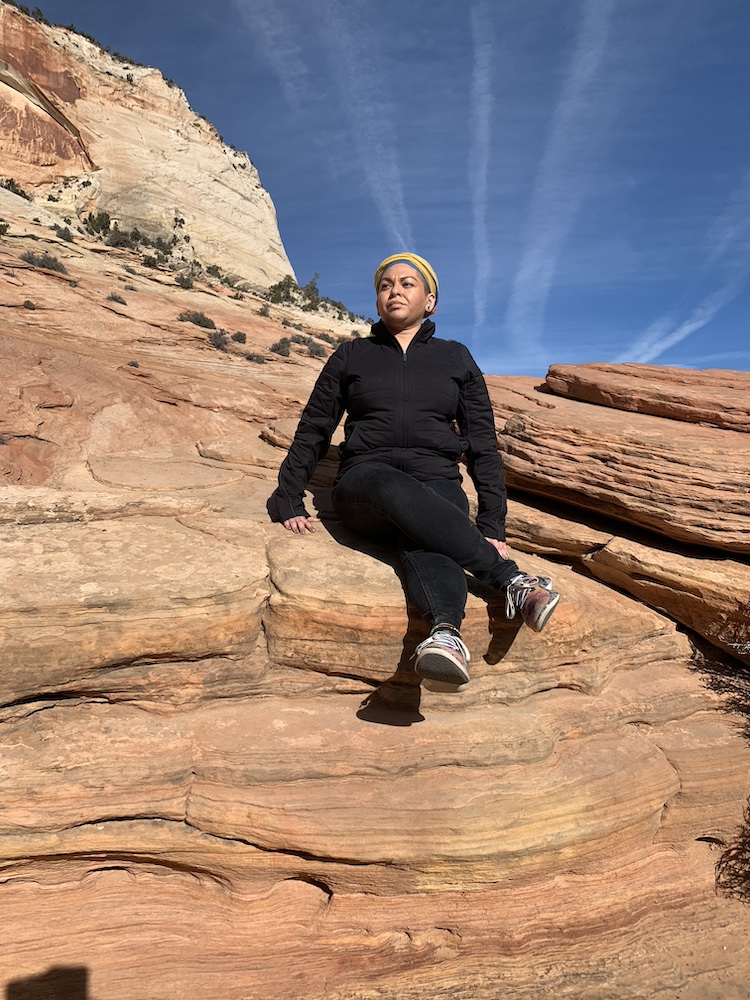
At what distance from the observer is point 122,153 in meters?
35.8

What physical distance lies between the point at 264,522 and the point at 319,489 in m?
1.40

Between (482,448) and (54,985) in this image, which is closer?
(54,985)

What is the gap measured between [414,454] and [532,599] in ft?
4.86

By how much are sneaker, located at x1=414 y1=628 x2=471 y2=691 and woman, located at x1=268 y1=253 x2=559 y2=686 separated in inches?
11.7

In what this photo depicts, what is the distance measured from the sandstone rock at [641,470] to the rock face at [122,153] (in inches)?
1228

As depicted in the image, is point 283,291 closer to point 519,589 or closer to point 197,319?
point 197,319

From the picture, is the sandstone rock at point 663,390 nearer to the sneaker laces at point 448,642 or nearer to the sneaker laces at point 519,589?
the sneaker laces at point 519,589

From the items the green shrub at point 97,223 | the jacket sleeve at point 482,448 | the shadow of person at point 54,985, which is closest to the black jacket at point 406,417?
the jacket sleeve at point 482,448

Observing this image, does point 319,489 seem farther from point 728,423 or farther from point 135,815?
point 728,423

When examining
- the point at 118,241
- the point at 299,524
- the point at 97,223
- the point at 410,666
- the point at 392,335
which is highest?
the point at 97,223

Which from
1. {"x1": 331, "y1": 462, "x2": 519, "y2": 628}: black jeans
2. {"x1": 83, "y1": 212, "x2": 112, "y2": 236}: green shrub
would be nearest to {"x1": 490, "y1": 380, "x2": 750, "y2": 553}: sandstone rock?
{"x1": 331, "y1": 462, "x2": 519, "y2": 628}: black jeans

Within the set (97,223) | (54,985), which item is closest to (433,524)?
(54,985)

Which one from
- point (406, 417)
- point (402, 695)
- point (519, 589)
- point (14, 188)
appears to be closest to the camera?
point (519, 589)

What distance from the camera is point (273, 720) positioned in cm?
396
